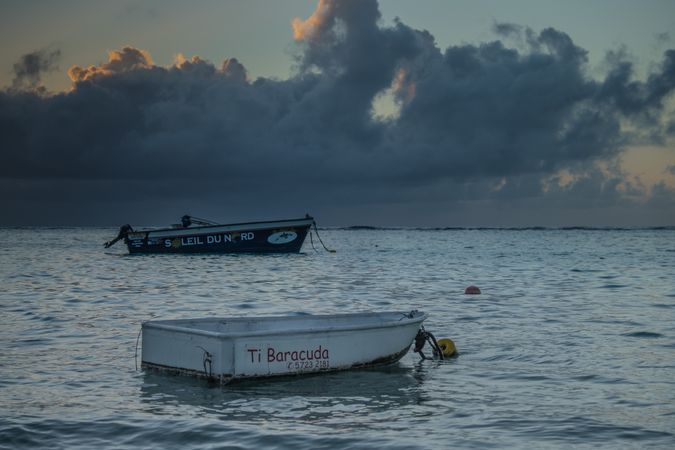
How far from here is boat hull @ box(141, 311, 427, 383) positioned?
12.1 m

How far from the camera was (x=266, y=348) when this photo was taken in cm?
1238

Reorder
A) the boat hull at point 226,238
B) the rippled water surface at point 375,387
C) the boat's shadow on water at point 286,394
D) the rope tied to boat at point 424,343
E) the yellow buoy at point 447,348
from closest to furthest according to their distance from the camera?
the rippled water surface at point 375,387, the boat's shadow on water at point 286,394, the rope tied to boat at point 424,343, the yellow buoy at point 447,348, the boat hull at point 226,238

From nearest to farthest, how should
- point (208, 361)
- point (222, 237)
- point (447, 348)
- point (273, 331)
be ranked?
point (208, 361) < point (273, 331) < point (447, 348) < point (222, 237)

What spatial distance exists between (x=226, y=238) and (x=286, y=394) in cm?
3766

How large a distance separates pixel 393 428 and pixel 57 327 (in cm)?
1224

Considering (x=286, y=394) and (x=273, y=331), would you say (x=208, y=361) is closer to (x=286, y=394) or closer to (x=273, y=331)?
(x=273, y=331)

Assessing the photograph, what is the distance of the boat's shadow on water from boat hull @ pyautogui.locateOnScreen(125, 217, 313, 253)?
118ft

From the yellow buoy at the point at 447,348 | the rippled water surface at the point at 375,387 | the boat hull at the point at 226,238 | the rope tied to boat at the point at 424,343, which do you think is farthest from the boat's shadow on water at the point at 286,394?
the boat hull at the point at 226,238

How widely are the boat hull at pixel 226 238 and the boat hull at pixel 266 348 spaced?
34905mm

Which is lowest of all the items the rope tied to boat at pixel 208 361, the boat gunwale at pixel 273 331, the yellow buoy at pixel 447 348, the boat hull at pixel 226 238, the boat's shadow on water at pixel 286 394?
the boat's shadow on water at pixel 286 394

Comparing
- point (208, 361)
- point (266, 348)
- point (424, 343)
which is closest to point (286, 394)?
point (266, 348)

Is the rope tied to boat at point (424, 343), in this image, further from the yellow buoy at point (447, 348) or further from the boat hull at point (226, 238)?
the boat hull at point (226, 238)

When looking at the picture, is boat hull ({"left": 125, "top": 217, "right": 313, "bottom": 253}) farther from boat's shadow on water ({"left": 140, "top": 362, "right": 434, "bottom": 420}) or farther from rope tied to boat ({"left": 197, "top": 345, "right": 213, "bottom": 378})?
rope tied to boat ({"left": 197, "top": 345, "right": 213, "bottom": 378})

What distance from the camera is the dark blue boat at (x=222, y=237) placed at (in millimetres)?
49031
